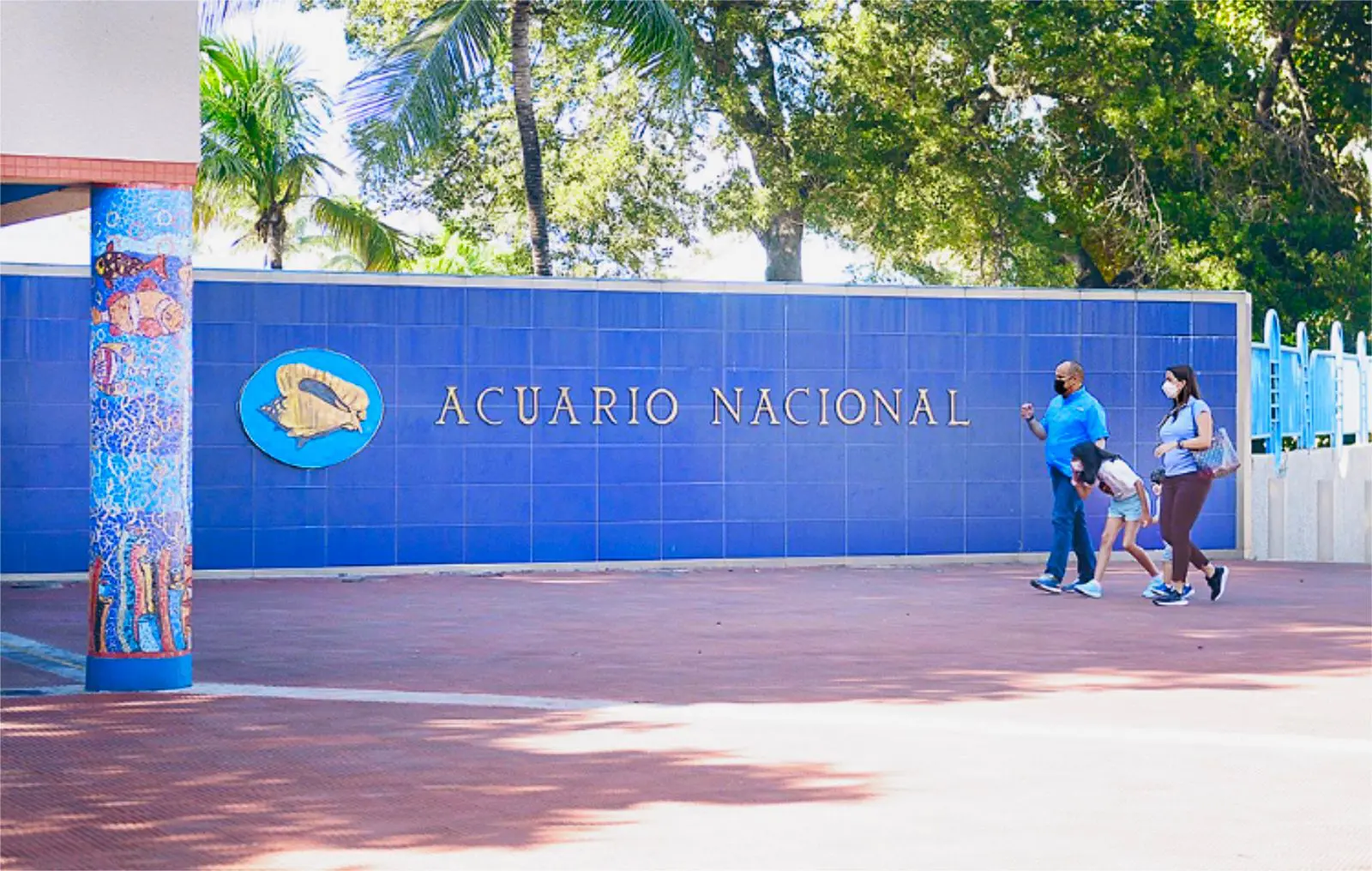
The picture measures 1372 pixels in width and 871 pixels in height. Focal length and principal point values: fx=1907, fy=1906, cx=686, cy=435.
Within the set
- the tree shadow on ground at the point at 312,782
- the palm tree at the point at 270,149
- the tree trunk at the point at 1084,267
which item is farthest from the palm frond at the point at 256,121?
the tree shadow on ground at the point at 312,782

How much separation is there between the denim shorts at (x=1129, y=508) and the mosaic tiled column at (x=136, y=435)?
26.9 ft

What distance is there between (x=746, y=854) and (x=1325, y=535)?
16.1 metres

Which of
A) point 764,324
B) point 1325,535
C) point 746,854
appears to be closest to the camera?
point 746,854

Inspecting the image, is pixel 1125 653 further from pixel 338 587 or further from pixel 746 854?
pixel 338 587

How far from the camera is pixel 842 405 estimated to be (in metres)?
19.8

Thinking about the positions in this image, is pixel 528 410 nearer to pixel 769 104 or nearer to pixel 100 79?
pixel 100 79

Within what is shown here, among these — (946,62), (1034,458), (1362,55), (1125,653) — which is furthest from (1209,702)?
(1362,55)

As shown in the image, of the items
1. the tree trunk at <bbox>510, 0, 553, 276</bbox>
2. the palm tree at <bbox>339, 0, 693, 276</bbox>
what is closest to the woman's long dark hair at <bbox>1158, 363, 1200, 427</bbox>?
the palm tree at <bbox>339, 0, 693, 276</bbox>

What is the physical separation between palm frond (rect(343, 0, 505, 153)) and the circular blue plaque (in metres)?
8.30

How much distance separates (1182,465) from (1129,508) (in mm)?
984

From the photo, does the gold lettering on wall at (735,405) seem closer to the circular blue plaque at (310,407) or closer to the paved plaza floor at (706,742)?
the circular blue plaque at (310,407)

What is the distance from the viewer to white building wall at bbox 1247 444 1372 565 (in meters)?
20.8

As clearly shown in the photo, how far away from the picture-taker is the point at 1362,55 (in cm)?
3428

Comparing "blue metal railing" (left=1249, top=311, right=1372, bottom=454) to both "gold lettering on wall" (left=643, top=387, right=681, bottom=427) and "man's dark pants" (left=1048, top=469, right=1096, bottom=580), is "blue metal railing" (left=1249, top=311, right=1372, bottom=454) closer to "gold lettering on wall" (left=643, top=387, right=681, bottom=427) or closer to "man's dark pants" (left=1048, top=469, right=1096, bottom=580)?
"man's dark pants" (left=1048, top=469, right=1096, bottom=580)
